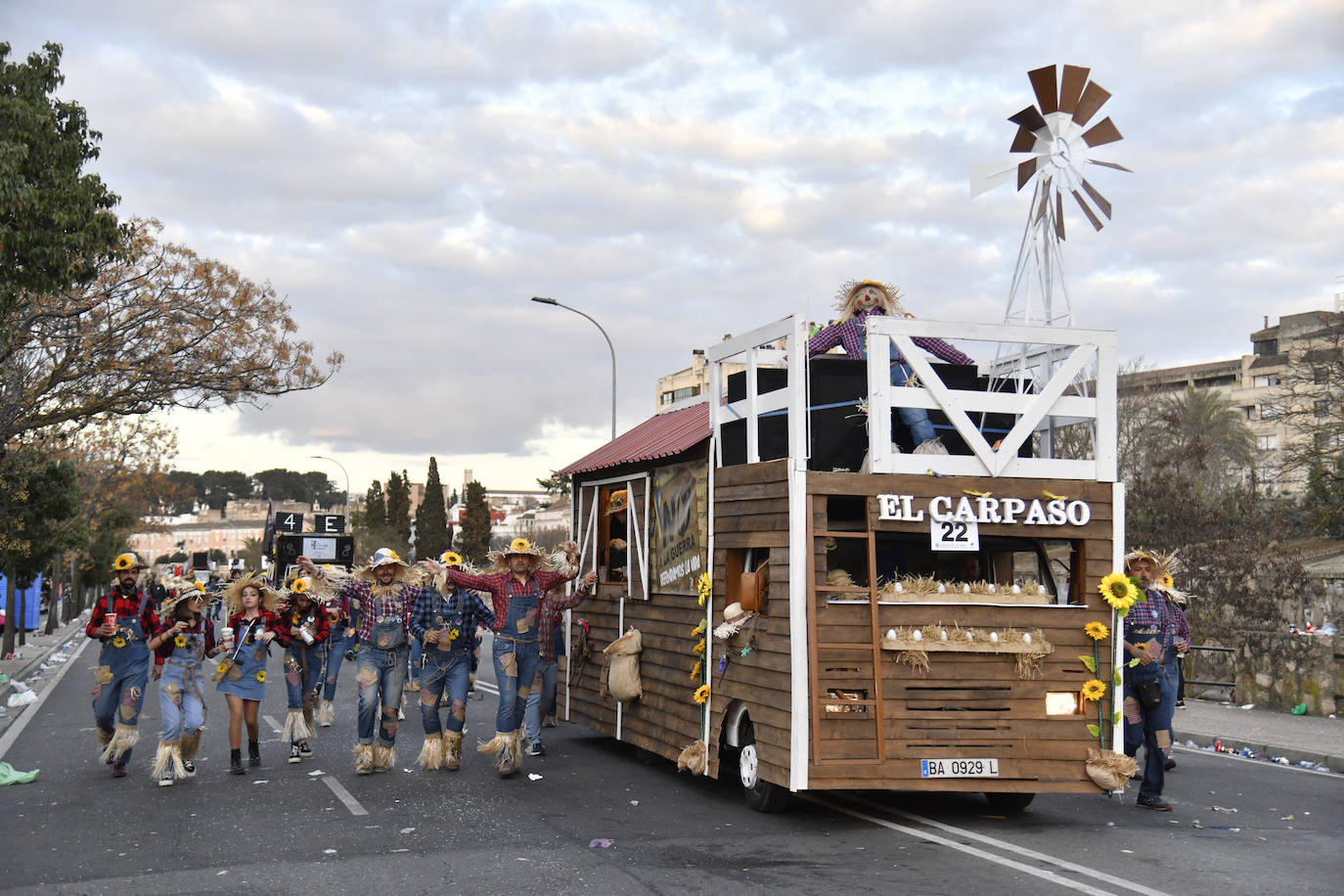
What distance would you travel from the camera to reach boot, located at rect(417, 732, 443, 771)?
11.1 metres

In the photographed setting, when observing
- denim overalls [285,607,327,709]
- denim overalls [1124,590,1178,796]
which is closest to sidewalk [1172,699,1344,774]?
denim overalls [1124,590,1178,796]

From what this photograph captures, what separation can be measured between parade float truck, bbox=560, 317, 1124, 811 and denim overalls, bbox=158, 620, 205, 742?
14.7 ft

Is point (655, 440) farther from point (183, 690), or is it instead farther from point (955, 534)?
point (183, 690)

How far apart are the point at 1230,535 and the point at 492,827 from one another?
52.4ft

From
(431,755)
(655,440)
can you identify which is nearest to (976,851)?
(655,440)

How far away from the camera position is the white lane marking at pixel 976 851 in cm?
661

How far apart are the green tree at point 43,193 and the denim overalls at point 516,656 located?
5916 mm

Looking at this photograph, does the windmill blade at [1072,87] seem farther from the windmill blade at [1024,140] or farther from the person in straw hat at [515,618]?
the person in straw hat at [515,618]

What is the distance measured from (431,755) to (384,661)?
38.6 inches

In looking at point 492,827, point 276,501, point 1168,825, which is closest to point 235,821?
point 492,827

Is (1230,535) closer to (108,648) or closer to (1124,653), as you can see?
(1124,653)

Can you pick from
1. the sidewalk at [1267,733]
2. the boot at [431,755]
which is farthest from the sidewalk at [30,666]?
the sidewalk at [1267,733]

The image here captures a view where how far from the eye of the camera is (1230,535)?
20297 millimetres

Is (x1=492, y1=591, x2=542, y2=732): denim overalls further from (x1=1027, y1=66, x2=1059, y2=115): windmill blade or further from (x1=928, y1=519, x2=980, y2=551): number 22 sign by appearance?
(x1=1027, y1=66, x2=1059, y2=115): windmill blade
